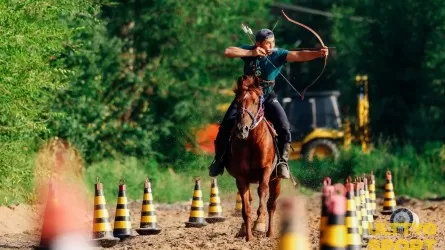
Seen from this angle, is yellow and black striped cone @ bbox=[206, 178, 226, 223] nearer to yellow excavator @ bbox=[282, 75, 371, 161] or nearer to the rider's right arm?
the rider's right arm

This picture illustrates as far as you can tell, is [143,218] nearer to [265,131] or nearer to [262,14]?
[265,131]

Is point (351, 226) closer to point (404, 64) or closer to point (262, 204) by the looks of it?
point (262, 204)

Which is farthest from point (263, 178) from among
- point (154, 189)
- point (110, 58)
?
point (110, 58)

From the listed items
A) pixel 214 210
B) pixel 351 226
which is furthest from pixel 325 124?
pixel 351 226

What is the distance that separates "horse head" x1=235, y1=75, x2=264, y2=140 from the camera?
17.7 metres

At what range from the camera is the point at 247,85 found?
18062 millimetres

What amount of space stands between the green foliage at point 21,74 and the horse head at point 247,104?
372cm

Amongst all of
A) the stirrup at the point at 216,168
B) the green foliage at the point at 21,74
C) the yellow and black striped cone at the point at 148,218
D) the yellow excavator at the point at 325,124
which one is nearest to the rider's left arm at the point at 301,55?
the stirrup at the point at 216,168

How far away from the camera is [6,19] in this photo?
19688 mm

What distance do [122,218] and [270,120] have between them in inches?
99.5

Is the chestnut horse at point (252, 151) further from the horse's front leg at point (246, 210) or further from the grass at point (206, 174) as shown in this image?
the grass at point (206, 174)

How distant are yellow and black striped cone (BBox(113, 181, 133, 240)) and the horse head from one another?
201 centimetres

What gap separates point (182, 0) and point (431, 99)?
25.1ft
